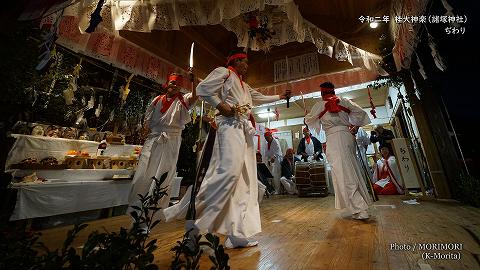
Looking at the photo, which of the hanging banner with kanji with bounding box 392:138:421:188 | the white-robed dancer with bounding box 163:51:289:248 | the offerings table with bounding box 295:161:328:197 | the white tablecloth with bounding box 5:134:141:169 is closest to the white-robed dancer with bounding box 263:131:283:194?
the offerings table with bounding box 295:161:328:197

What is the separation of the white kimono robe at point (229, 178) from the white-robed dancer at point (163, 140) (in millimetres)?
548

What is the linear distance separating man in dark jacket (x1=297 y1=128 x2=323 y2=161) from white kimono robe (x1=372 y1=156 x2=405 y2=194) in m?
1.62

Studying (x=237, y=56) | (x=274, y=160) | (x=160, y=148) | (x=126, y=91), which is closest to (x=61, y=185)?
(x=160, y=148)

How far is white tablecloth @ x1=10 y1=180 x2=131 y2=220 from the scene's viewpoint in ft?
8.09

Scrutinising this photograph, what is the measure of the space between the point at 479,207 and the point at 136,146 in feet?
18.9

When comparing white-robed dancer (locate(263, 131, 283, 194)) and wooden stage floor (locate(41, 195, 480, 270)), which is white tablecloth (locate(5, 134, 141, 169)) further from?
white-robed dancer (locate(263, 131, 283, 194))

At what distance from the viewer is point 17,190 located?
2.43 m

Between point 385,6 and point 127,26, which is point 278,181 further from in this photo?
point 127,26

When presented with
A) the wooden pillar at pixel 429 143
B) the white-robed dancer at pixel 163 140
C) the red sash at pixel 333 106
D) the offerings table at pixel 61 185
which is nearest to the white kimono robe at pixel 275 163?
the wooden pillar at pixel 429 143

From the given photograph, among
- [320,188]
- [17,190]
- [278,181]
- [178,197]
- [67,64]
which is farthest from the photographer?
[278,181]

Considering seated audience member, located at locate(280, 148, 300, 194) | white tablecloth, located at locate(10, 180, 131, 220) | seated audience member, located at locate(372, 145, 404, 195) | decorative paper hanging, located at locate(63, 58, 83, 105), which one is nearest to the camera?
white tablecloth, located at locate(10, 180, 131, 220)

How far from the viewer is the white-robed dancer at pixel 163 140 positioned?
92.0 inches

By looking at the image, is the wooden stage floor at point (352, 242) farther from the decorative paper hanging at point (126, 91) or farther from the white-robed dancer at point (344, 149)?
the decorative paper hanging at point (126, 91)

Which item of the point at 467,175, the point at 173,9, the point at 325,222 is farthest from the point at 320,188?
the point at 173,9
